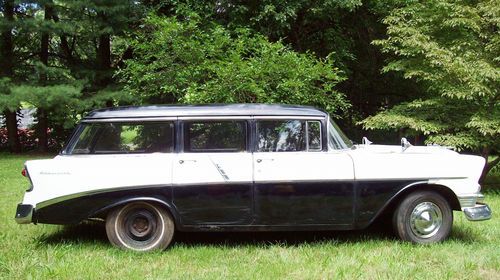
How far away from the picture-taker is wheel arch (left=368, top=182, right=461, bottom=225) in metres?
5.24

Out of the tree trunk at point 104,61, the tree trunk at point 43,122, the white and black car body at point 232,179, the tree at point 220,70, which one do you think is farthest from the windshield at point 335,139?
the tree trunk at point 43,122

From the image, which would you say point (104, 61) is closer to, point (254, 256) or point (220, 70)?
point (220, 70)

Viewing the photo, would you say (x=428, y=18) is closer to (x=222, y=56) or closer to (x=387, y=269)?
(x=222, y=56)

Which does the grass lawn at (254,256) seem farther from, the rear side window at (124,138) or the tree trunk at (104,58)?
the tree trunk at (104,58)

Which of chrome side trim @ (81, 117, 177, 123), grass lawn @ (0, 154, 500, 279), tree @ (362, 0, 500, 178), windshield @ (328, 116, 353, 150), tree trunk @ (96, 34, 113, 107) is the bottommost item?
grass lawn @ (0, 154, 500, 279)

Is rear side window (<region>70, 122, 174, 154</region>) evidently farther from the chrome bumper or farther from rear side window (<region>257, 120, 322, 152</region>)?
the chrome bumper

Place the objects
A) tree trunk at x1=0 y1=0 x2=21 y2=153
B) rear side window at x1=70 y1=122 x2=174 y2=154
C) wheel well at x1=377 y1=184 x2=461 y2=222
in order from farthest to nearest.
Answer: tree trunk at x1=0 y1=0 x2=21 y2=153
wheel well at x1=377 y1=184 x2=461 y2=222
rear side window at x1=70 y1=122 x2=174 y2=154

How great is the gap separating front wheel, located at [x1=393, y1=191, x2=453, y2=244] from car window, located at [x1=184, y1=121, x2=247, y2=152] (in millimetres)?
1871

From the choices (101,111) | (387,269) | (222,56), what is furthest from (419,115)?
(101,111)

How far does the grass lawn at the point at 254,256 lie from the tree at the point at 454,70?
3.80 metres

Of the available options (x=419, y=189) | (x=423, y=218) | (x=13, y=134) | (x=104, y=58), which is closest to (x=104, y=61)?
(x=104, y=58)

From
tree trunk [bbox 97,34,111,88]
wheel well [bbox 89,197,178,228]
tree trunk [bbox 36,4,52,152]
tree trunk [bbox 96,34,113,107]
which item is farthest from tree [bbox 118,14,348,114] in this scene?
tree trunk [bbox 36,4,52,152]

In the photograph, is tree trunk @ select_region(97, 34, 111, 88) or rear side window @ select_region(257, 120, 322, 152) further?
tree trunk @ select_region(97, 34, 111, 88)

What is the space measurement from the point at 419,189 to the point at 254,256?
1.95 meters
